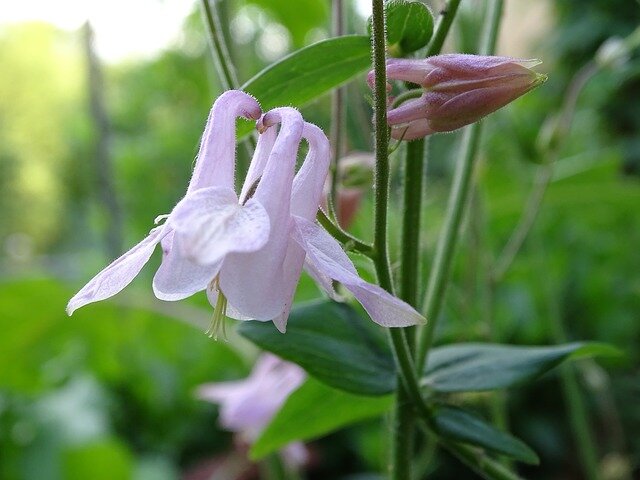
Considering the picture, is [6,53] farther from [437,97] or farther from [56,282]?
[437,97]

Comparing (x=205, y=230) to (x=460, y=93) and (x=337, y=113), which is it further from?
(x=337, y=113)

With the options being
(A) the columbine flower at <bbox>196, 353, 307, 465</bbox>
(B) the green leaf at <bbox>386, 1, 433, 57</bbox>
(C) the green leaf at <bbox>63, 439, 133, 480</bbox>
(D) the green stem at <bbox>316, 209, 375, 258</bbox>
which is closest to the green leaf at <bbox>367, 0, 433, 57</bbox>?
(B) the green leaf at <bbox>386, 1, 433, 57</bbox>

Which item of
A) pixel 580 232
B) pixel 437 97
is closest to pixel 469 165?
pixel 437 97

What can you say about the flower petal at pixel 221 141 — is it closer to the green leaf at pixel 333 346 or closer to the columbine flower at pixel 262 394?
the green leaf at pixel 333 346

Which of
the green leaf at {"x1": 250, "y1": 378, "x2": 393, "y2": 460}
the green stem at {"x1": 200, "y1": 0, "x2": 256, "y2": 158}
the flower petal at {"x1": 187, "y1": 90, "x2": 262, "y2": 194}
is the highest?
the green stem at {"x1": 200, "y1": 0, "x2": 256, "y2": 158}

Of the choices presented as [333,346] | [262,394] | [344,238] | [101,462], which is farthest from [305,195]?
[101,462]

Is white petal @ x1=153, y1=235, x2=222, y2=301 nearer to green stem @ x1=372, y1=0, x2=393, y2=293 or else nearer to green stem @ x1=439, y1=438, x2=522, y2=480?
green stem @ x1=372, y1=0, x2=393, y2=293
